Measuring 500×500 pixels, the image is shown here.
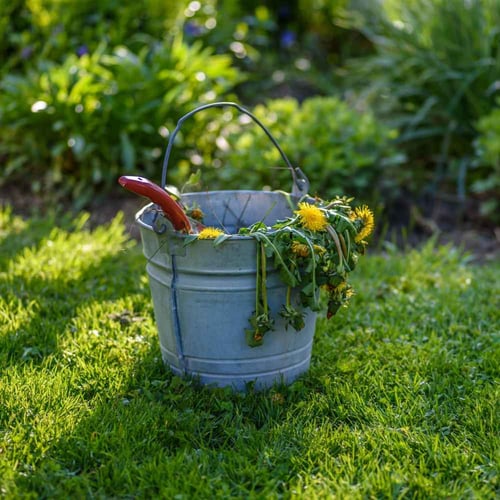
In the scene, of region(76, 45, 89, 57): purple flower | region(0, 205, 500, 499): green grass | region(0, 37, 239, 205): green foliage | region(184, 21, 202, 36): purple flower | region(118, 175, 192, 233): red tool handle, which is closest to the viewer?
region(0, 205, 500, 499): green grass

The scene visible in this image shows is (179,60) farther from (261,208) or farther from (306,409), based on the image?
(306,409)

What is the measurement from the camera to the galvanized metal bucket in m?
1.90

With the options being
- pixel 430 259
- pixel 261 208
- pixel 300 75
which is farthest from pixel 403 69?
pixel 261 208

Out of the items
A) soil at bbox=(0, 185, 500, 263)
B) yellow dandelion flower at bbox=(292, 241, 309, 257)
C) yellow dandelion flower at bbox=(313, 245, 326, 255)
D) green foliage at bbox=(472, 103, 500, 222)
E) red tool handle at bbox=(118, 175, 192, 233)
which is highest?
red tool handle at bbox=(118, 175, 192, 233)

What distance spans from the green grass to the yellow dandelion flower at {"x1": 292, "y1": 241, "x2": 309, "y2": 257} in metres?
0.47

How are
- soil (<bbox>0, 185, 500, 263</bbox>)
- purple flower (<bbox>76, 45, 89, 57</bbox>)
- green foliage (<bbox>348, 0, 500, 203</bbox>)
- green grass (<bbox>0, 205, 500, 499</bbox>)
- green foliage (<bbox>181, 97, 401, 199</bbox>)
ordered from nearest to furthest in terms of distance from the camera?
1. green grass (<bbox>0, 205, 500, 499</bbox>)
2. green foliage (<bbox>181, 97, 401, 199</bbox>)
3. soil (<bbox>0, 185, 500, 263</bbox>)
4. green foliage (<bbox>348, 0, 500, 203</bbox>)
5. purple flower (<bbox>76, 45, 89, 57</bbox>)

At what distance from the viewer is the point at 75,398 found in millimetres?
1962

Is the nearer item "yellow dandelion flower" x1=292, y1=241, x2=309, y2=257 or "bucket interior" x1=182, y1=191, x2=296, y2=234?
"yellow dandelion flower" x1=292, y1=241, x2=309, y2=257

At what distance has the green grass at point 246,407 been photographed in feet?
5.49

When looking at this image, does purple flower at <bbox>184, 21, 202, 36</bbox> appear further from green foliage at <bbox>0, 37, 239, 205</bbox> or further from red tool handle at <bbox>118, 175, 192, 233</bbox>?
red tool handle at <bbox>118, 175, 192, 233</bbox>

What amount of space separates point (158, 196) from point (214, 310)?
0.37m

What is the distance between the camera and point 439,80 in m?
4.22

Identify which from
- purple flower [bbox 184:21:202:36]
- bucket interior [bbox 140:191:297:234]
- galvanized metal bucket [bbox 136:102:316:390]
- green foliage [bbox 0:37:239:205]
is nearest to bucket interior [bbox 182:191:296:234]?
bucket interior [bbox 140:191:297:234]

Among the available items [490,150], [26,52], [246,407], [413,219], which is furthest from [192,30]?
[246,407]
